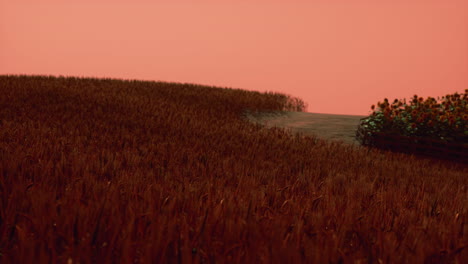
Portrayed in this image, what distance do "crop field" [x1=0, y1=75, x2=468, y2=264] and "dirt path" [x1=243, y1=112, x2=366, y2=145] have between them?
3.64 metres

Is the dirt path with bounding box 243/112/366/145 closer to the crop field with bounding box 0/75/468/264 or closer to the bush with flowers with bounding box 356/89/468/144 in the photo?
the bush with flowers with bounding box 356/89/468/144

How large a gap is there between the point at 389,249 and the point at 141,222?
1.25 m

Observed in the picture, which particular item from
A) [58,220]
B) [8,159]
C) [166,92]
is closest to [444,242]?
[58,220]

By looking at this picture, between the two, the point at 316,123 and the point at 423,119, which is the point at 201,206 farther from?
the point at 316,123

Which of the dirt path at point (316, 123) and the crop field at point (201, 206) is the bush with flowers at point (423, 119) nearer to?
the dirt path at point (316, 123)

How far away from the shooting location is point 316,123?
567 inches

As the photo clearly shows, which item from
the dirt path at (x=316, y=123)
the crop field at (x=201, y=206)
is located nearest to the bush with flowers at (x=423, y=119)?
the dirt path at (x=316, y=123)

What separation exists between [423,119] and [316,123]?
3625 millimetres

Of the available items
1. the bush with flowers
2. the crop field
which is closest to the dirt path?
the bush with flowers

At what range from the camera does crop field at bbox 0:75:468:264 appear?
1.96 m

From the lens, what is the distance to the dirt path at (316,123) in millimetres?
12651

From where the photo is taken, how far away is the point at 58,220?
86.7 inches

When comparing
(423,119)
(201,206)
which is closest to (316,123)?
(423,119)

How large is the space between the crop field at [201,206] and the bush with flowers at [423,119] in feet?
12.0
